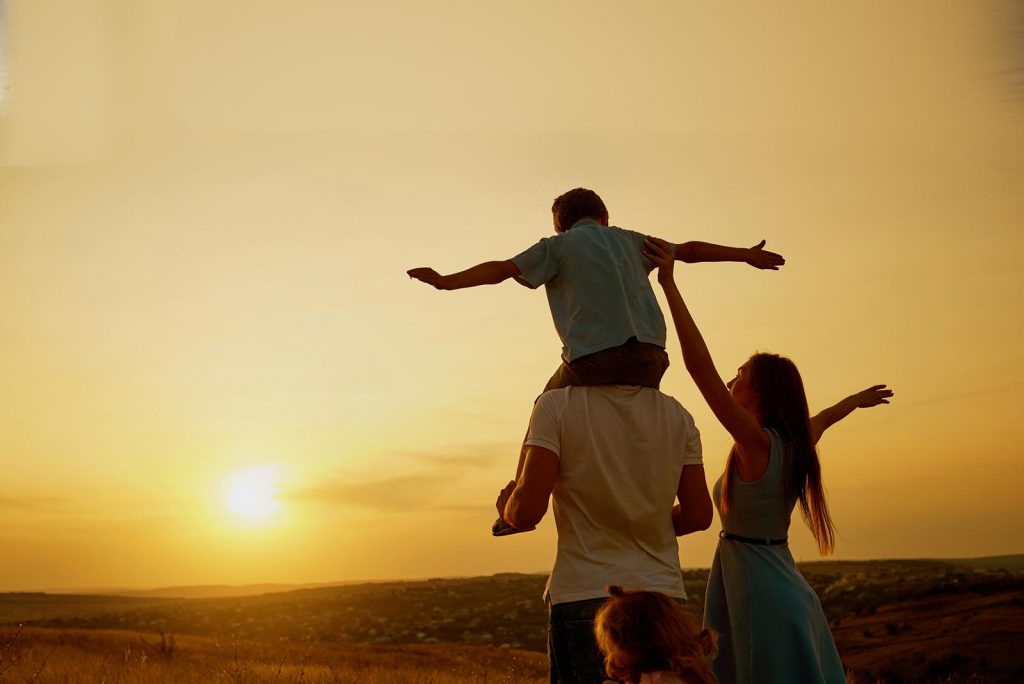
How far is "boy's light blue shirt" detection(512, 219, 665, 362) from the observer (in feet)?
15.2

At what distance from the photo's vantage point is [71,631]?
668 inches

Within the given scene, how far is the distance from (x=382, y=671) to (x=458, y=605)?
29.9 m

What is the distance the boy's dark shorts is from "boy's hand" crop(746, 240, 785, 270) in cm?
113

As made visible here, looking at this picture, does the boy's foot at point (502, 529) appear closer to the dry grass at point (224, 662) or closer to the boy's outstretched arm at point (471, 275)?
A: the boy's outstretched arm at point (471, 275)

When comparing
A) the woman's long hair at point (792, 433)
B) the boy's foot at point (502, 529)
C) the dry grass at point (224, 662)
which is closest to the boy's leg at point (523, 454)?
the boy's foot at point (502, 529)

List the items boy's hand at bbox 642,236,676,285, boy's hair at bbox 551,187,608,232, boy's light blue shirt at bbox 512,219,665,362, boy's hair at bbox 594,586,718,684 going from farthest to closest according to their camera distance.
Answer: boy's hair at bbox 551,187,608,232 < boy's hand at bbox 642,236,676,285 < boy's light blue shirt at bbox 512,219,665,362 < boy's hair at bbox 594,586,718,684

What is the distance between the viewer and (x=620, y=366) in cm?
454

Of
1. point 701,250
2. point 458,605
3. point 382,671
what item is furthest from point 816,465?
point 458,605

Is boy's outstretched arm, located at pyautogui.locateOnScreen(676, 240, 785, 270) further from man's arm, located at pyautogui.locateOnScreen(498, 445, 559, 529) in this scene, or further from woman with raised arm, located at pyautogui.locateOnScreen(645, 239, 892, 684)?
man's arm, located at pyautogui.locateOnScreen(498, 445, 559, 529)

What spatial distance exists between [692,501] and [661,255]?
120 centimetres

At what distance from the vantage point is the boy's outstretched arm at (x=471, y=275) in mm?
4719

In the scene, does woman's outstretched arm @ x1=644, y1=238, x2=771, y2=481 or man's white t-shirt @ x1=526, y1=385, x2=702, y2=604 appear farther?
woman's outstretched arm @ x1=644, y1=238, x2=771, y2=481

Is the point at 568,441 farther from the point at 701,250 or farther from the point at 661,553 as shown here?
the point at 701,250

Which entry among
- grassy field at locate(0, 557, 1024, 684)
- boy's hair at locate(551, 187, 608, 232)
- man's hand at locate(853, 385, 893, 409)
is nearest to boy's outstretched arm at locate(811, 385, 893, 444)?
man's hand at locate(853, 385, 893, 409)
